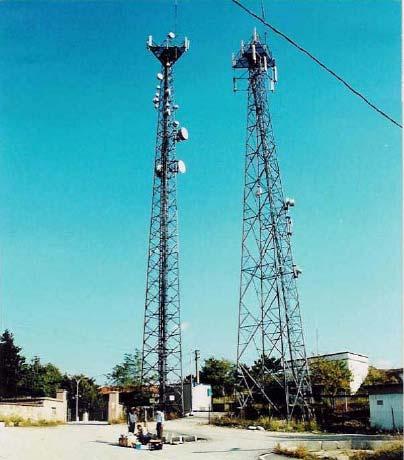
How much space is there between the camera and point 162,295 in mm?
33781

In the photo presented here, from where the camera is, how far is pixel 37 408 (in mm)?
26734

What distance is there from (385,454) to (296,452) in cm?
227

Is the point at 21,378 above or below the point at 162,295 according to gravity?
below

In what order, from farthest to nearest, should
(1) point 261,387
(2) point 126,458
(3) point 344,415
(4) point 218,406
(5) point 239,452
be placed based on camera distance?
(4) point 218,406 < (1) point 261,387 < (3) point 344,415 < (5) point 239,452 < (2) point 126,458

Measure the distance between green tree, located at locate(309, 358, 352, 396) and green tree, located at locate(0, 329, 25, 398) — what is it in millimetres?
26250

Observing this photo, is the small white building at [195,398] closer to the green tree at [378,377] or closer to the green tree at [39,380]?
the green tree at [378,377]

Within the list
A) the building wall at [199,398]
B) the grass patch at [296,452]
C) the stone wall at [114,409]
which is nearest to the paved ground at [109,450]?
the grass patch at [296,452]

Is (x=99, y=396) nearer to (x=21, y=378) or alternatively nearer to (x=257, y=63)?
(x=21, y=378)

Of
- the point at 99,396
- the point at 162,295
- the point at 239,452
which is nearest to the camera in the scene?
the point at 239,452

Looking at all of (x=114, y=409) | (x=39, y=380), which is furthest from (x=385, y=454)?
(x=39, y=380)

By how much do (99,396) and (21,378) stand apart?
852cm

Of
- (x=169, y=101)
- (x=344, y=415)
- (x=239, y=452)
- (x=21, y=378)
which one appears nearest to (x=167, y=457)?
(x=239, y=452)

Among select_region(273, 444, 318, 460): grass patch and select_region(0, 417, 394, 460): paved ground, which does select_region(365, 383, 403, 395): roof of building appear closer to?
select_region(0, 417, 394, 460): paved ground

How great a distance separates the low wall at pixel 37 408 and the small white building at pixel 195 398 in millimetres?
11178
